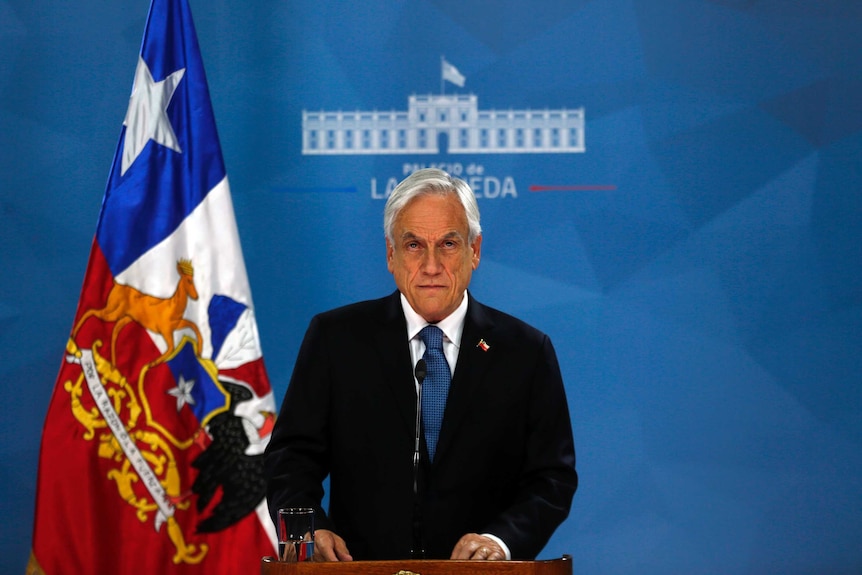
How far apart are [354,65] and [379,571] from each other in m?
2.73

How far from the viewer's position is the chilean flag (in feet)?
11.7

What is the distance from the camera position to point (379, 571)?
5.55 feet

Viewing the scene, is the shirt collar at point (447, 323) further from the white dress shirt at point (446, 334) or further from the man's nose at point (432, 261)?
the man's nose at point (432, 261)

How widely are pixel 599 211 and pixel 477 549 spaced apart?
91.8 inches

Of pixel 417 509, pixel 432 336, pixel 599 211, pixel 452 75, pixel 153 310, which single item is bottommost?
pixel 417 509

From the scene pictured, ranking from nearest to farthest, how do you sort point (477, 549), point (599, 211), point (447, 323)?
point (477, 549), point (447, 323), point (599, 211)

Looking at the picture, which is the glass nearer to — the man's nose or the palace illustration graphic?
the man's nose

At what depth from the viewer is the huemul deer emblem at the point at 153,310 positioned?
3.60m

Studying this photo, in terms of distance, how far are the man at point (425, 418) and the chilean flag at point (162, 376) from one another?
1.47 meters

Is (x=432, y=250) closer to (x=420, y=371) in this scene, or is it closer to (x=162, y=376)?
(x=420, y=371)

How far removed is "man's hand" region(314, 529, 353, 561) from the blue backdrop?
2.11 m

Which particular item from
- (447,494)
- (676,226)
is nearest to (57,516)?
(447,494)

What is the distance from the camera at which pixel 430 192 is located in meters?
2.18

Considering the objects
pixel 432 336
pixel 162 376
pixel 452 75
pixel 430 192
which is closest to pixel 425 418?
pixel 432 336
